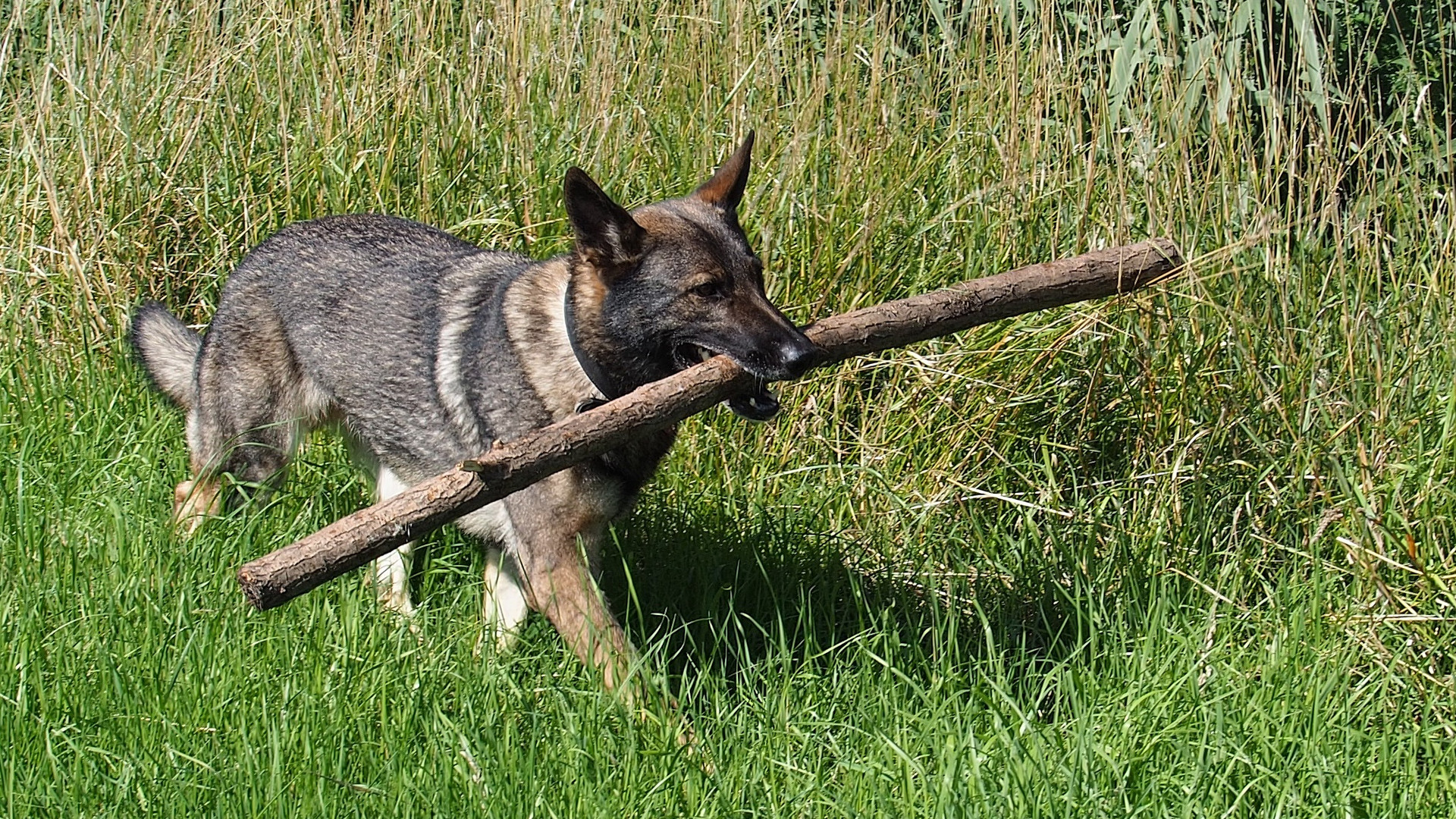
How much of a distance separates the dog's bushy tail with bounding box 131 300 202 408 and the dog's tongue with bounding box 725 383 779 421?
199 centimetres

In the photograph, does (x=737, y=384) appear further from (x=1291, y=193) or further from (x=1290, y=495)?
(x=1291, y=193)

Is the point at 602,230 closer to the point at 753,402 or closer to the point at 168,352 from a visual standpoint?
the point at 753,402

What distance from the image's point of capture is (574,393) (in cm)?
375

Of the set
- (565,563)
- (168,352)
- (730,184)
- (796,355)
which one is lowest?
(565,563)

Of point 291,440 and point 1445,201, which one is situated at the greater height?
point 1445,201

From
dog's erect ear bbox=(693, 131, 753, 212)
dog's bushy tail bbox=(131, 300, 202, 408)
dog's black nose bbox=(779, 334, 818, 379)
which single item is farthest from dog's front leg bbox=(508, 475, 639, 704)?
dog's bushy tail bbox=(131, 300, 202, 408)

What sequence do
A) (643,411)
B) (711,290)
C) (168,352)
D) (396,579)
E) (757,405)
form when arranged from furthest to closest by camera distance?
(168,352)
(396,579)
(711,290)
(757,405)
(643,411)

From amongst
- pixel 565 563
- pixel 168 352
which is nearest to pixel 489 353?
pixel 565 563

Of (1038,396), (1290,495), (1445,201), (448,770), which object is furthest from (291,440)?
(1445,201)

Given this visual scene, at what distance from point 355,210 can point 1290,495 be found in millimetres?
3338

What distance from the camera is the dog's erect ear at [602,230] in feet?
11.6

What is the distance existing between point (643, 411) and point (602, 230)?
2.77ft

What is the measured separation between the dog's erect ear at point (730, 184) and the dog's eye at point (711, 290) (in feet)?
1.51

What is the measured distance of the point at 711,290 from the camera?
3.59 metres
